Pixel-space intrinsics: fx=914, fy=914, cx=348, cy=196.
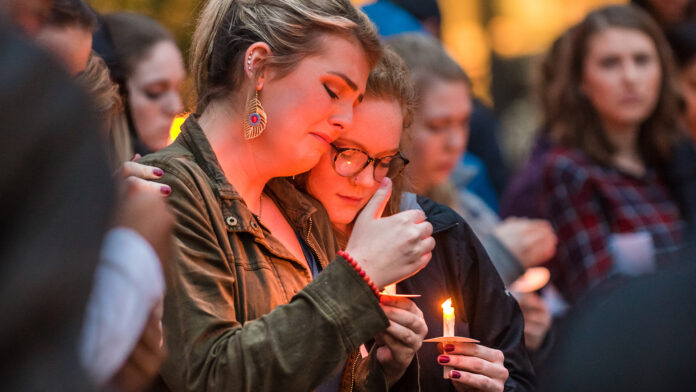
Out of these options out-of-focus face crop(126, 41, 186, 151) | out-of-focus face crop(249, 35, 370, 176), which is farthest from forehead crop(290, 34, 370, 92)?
out-of-focus face crop(126, 41, 186, 151)

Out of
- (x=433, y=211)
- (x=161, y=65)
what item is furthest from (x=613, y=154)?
(x=161, y=65)

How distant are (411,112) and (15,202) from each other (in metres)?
2.08

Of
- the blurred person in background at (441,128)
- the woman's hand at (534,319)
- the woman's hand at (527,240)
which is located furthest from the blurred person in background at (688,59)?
the woman's hand at (534,319)

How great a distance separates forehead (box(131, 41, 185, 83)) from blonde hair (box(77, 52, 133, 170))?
1.89ft

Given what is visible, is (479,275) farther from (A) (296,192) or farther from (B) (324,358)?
(B) (324,358)

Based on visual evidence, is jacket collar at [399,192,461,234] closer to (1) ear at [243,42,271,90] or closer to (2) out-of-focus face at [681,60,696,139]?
(1) ear at [243,42,271,90]

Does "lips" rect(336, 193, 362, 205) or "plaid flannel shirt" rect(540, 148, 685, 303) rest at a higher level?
"lips" rect(336, 193, 362, 205)

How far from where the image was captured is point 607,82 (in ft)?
16.4

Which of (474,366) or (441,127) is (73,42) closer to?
(474,366)

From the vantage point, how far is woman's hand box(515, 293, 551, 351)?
3.73m

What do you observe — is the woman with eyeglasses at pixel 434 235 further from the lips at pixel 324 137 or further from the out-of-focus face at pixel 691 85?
the out-of-focus face at pixel 691 85

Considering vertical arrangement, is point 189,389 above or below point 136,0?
above

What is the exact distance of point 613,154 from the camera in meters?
4.86

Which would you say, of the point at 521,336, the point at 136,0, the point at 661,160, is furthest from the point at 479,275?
the point at 136,0
